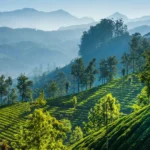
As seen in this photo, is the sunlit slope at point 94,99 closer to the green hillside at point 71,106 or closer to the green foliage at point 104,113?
the green hillside at point 71,106

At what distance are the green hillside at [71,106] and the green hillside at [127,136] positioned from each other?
4710cm

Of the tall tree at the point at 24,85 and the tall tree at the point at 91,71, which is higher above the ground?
the tall tree at the point at 91,71

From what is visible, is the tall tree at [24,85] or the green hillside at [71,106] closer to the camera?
the green hillside at [71,106]

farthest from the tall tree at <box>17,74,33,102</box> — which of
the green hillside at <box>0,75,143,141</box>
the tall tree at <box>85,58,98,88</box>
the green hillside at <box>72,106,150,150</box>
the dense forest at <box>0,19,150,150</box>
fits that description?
the green hillside at <box>72,106,150,150</box>

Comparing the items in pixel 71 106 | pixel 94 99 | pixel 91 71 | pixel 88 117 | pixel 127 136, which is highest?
pixel 91 71

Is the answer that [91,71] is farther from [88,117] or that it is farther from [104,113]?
[104,113]

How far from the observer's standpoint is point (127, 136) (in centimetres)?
5941

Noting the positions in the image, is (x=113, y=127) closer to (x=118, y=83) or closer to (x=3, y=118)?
(x=3, y=118)

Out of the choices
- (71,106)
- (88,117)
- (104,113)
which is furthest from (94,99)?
(104,113)

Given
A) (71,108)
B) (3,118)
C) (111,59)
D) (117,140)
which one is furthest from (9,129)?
(111,59)

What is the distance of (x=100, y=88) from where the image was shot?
16250 cm

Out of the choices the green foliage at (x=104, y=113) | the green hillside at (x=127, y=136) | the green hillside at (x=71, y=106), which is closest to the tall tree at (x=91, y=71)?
the green hillside at (x=71, y=106)

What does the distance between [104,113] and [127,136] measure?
15.8 metres

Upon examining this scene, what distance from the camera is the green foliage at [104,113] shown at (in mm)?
71287
